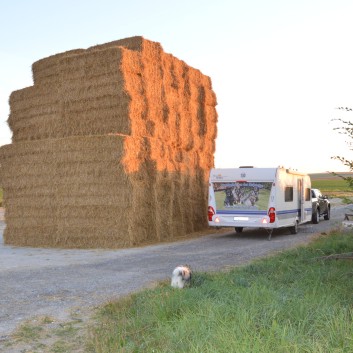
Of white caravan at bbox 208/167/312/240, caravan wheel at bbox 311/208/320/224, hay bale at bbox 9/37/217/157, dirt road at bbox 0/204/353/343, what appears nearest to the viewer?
dirt road at bbox 0/204/353/343

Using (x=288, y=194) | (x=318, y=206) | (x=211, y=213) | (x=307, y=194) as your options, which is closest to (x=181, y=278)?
(x=211, y=213)

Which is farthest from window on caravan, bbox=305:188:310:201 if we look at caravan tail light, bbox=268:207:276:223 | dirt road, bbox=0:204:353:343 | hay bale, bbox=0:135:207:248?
hay bale, bbox=0:135:207:248

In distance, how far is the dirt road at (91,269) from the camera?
7.75 metres

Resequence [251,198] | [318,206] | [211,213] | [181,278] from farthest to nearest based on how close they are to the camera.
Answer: [318,206], [211,213], [251,198], [181,278]

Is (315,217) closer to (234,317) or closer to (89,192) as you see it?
(89,192)

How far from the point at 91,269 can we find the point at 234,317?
6.13m

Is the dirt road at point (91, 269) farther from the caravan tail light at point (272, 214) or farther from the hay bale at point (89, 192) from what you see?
the hay bale at point (89, 192)

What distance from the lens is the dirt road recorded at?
25.4 feet

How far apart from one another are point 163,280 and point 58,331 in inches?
121

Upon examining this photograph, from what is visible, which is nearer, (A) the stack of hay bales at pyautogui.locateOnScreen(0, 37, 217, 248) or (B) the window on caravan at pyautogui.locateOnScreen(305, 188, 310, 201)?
(A) the stack of hay bales at pyautogui.locateOnScreen(0, 37, 217, 248)

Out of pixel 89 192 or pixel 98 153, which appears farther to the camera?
pixel 89 192

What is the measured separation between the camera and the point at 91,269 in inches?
445

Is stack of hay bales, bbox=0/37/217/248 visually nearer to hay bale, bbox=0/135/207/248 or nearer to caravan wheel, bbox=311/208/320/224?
hay bale, bbox=0/135/207/248

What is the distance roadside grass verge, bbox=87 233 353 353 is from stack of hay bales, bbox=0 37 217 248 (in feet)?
24.7
